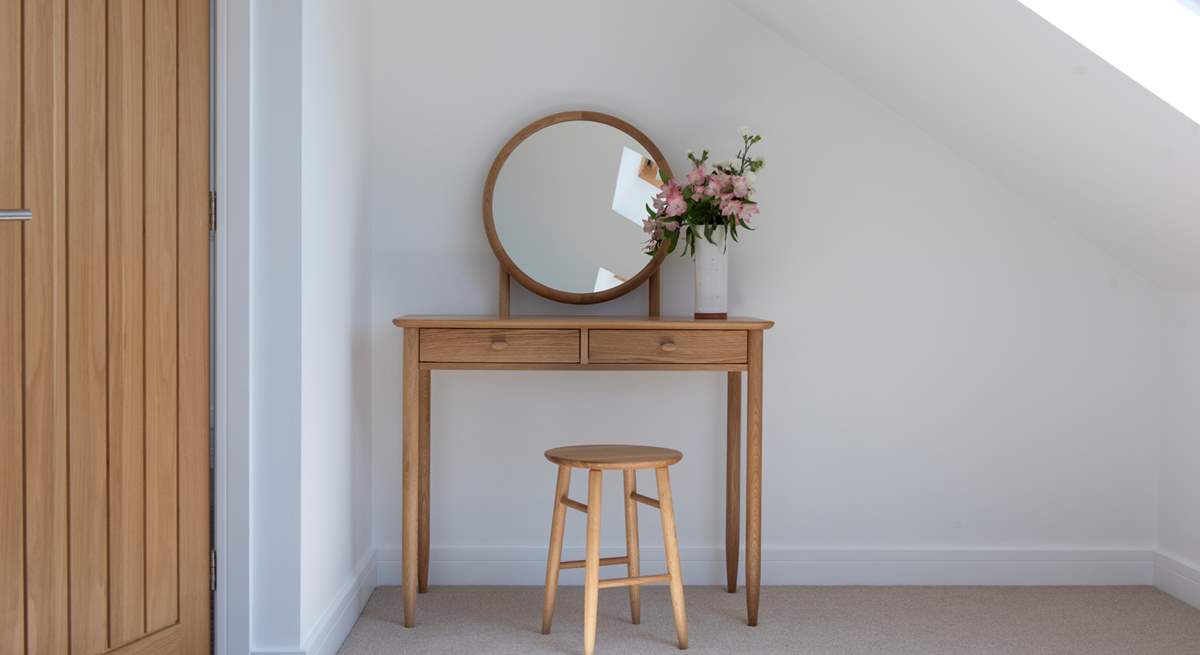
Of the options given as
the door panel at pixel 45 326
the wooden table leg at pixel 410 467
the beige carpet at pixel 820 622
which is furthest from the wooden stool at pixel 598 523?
the door panel at pixel 45 326

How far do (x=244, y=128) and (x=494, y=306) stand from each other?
3.76 ft

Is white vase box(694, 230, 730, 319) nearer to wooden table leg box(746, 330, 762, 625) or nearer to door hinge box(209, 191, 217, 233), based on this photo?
wooden table leg box(746, 330, 762, 625)

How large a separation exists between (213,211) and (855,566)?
2206 mm

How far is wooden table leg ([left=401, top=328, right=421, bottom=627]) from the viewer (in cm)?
269

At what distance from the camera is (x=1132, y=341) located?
3227 millimetres

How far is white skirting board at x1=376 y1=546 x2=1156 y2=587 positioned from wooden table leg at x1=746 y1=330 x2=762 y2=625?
428 millimetres

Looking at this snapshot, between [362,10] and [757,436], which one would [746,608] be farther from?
[362,10]

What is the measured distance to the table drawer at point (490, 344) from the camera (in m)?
2.70

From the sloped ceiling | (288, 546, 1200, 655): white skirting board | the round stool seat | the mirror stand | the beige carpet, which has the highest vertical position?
→ the sloped ceiling

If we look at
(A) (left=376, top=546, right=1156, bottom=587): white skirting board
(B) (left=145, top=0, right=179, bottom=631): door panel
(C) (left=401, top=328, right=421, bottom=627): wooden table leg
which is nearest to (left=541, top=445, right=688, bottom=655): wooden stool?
(C) (left=401, top=328, right=421, bottom=627): wooden table leg

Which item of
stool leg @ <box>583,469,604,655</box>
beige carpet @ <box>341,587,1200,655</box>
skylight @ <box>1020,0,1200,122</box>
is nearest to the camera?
skylight @ <box>1020,0,1200,122</box>

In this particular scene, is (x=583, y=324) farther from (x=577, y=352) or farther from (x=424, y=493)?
(x=424, y=493)

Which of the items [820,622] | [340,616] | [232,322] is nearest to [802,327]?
[820,622]

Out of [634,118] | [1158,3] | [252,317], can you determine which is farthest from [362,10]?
[1158,3]
